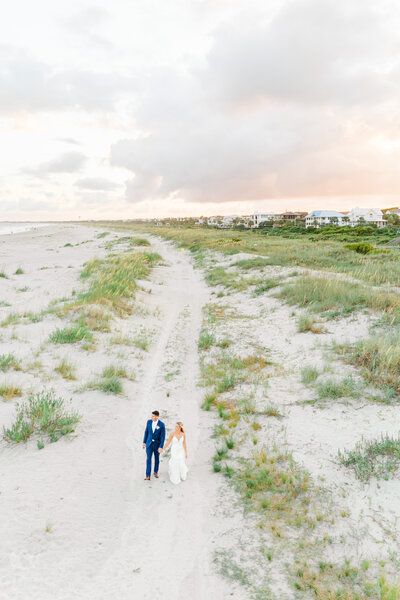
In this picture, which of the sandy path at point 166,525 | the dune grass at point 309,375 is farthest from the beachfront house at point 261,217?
the sandy path at point 166,525

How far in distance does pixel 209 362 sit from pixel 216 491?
5.95 m

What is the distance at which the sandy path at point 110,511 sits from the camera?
15.1 ft

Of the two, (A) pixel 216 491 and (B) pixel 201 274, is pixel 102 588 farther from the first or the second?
(B) pixel 201 274

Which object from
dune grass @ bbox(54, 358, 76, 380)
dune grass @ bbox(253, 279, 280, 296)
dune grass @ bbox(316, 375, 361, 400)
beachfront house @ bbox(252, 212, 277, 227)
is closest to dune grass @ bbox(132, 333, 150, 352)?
dune grass @ bbox(54, 358, 76, 380)

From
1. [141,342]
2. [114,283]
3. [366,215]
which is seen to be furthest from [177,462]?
[366,215]

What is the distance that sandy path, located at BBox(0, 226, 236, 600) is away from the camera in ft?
15.1

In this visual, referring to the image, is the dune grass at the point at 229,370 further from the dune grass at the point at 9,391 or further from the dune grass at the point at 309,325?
the dune grass at the point at 9,391

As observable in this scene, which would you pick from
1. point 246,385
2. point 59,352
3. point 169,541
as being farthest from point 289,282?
point 169,541

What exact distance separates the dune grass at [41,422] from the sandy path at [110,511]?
0.78 feet

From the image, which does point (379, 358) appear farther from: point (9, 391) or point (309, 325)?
point (9, 391)

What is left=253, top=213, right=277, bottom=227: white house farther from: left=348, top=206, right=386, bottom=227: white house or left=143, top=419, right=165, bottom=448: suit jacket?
left=143, top=419, right=165, bottom=448: suit jacket

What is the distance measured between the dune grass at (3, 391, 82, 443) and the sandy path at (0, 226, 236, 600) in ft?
0.78

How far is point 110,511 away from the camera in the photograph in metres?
5.83

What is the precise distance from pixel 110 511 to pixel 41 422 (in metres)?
2.80
